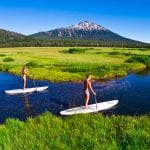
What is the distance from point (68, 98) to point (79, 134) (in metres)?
22.7

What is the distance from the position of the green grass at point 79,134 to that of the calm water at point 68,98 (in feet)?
38.0

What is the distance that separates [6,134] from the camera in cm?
2025

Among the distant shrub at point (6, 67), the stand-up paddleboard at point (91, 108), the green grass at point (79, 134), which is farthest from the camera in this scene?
the distant shrub at point (6, 67)

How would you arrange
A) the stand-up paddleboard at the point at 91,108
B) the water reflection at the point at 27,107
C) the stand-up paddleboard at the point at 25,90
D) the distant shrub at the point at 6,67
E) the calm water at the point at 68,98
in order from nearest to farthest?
the stand-up paddleboard at the point at 91,108
the water reflection at the point at 27,107
the calm water at the point at 68,98
the stand-up paddleboard at the point at 25,90
the distant shrub at the point at 6,67

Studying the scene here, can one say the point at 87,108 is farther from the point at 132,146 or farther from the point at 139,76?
the point at 139,76

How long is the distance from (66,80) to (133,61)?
32.9 meters

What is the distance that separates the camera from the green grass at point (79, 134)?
1873 centimetres

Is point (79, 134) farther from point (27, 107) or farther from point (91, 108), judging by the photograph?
point (27, 107)

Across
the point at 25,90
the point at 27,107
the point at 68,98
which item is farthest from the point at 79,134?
the point at 25,90

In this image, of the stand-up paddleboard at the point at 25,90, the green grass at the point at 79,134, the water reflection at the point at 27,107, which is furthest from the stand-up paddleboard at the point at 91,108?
the stand-up paddleboard at the point at 25,90

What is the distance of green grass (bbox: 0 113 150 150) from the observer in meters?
18.7

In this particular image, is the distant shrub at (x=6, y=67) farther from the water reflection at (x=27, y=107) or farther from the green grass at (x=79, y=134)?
the green grass at (x=79, y=134)

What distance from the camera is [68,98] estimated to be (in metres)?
42.5

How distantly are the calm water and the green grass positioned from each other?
11569 millimetres
